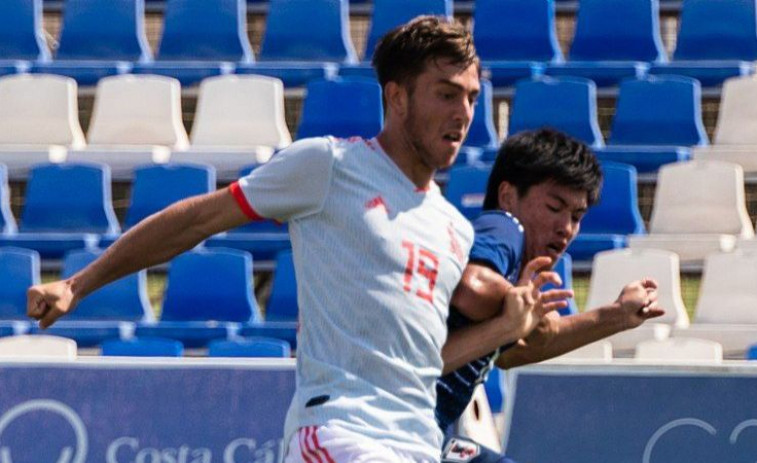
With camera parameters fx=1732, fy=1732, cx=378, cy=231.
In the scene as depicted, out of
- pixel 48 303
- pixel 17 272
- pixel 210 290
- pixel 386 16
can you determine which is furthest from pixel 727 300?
pixel 48 303

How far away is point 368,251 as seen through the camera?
334 centimetres

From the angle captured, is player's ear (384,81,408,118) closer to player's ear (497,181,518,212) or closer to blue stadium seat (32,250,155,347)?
player's ear (497,181,518,212)

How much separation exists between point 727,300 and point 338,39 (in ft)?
9.86

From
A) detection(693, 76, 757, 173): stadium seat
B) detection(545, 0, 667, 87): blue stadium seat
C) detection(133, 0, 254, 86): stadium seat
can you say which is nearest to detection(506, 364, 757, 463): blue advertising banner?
detection(693, 76, 757, 173): stadium seat

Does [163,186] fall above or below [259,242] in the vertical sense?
above

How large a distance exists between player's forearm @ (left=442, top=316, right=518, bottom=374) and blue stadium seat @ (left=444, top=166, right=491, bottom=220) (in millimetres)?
4575

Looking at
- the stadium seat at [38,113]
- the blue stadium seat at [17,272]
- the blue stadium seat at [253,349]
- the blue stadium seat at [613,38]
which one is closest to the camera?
→ the blue stadium seat at [253,349]

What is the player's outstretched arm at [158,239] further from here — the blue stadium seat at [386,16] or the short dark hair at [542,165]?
the blue stadium seat at [386,16]

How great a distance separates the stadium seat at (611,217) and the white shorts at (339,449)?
508 centimetres

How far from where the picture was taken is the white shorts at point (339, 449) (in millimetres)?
3223

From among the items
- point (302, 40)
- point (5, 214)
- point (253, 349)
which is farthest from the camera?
point (302, 40)

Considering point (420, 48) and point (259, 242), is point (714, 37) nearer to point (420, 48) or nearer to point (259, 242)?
point (259, 242)

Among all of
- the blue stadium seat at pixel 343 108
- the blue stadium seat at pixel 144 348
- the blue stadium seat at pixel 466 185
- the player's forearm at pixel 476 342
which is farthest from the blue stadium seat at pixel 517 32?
the player's forearm at pixel 476 342

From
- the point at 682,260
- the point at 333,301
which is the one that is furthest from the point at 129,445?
the point at 682,260
